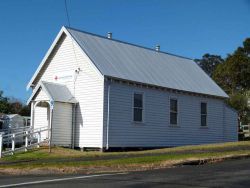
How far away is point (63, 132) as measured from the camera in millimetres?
28359

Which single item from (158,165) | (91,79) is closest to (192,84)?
(91,79)

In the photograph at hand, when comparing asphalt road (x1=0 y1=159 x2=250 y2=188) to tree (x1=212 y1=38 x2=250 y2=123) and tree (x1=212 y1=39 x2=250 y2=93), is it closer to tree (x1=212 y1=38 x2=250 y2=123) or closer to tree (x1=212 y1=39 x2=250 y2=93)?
tree (x1=212 y1=38 x2=250 y2=123)

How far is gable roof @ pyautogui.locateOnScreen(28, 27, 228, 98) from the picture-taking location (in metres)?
28.9

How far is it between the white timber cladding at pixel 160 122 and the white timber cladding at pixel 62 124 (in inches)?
98.3

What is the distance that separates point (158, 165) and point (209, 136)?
1843 centimetres

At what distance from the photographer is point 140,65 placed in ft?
104

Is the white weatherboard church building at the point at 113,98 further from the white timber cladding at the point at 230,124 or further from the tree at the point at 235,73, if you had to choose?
the tree at the point at 235,73

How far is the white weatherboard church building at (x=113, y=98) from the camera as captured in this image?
2778 centimetres

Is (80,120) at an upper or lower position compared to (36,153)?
upper

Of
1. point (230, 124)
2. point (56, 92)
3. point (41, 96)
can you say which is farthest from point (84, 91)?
point (230, 124)

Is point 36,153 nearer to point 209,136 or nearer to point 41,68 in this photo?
point 41,68

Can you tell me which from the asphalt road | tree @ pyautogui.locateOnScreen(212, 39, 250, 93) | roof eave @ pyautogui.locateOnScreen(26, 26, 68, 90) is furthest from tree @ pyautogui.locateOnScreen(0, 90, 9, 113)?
the asphalt road

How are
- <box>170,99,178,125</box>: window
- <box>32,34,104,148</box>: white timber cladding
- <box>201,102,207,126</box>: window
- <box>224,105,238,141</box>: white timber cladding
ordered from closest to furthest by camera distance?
1. <box>32,34,104,148</box>: white timber cladding
2. <box>170,99,178,125</box>: window
3. <box>201,102,207,126</box>: window
4. <box>224,105,238,141</box>: white timber cladding

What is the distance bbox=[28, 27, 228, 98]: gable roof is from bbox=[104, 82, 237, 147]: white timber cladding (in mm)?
656
